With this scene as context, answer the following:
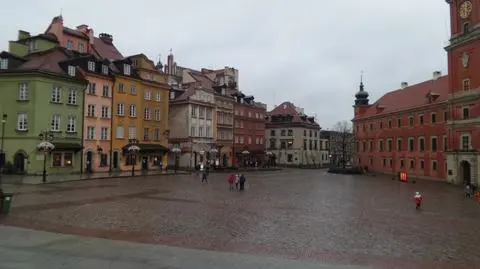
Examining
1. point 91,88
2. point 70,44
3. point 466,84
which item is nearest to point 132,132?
point 91,88

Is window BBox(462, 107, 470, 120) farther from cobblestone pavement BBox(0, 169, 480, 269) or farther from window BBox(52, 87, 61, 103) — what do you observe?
window BBox(52, 87, 61, 103)

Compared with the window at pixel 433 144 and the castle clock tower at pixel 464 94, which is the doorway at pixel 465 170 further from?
the window at pixel 433 144

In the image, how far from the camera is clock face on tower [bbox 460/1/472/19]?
2093 inches

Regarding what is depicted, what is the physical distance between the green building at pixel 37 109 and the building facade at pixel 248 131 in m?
40.0

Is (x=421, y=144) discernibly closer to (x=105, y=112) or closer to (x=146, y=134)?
(x=146, y=134)

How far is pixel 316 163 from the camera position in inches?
4456

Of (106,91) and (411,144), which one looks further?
(411,144)

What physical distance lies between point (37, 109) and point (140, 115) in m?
16.7

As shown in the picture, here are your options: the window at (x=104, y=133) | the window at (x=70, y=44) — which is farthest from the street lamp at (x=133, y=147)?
the window at (x=70, y=44)

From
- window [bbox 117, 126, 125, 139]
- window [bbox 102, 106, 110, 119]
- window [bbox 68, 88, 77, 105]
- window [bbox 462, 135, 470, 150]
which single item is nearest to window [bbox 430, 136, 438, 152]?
window [bbox 462, 135, 470, 150]

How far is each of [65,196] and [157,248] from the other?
1720cm

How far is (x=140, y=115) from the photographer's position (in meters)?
62.4

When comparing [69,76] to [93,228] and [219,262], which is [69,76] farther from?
[219,262]

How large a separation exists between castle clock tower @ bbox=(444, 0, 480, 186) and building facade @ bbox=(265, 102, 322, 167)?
50.9m
